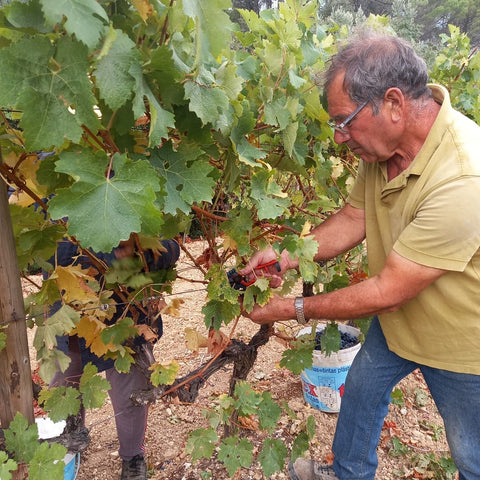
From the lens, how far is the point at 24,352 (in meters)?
1.34

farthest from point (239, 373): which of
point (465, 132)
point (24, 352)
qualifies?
point (465, 132)

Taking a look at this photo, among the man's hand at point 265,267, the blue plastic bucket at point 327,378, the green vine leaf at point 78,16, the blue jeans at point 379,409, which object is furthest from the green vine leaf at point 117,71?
the blue plastic bucket at point 327,378

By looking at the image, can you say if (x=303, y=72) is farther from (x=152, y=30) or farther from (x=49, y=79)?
(x=49, y=79)

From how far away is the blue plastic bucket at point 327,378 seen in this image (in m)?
2.82

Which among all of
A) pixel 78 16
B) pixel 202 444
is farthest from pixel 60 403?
pixel 78 16

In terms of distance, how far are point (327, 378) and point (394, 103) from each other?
1.91 metres

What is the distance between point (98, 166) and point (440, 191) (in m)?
1.12

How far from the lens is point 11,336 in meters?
1.29

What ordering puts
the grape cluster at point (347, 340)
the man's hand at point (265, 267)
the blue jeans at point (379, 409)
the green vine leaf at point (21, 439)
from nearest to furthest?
the green vine leaf at point (21, 439) < the man's hand at point (265, 267) < the blue jeans at point (379, 409) < the grape cluster at point (347, 340)

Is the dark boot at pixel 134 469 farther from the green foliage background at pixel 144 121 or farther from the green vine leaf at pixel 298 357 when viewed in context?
the green vine leaf at pixel 298 357

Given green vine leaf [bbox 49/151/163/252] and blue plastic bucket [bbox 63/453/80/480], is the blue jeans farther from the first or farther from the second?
green vine leaf [bbox 49/151/163/252]

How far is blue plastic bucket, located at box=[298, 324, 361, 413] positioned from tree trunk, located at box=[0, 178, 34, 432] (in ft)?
5.74

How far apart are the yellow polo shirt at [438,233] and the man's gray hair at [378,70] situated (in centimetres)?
16

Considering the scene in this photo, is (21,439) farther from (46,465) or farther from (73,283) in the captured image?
(73,283)
